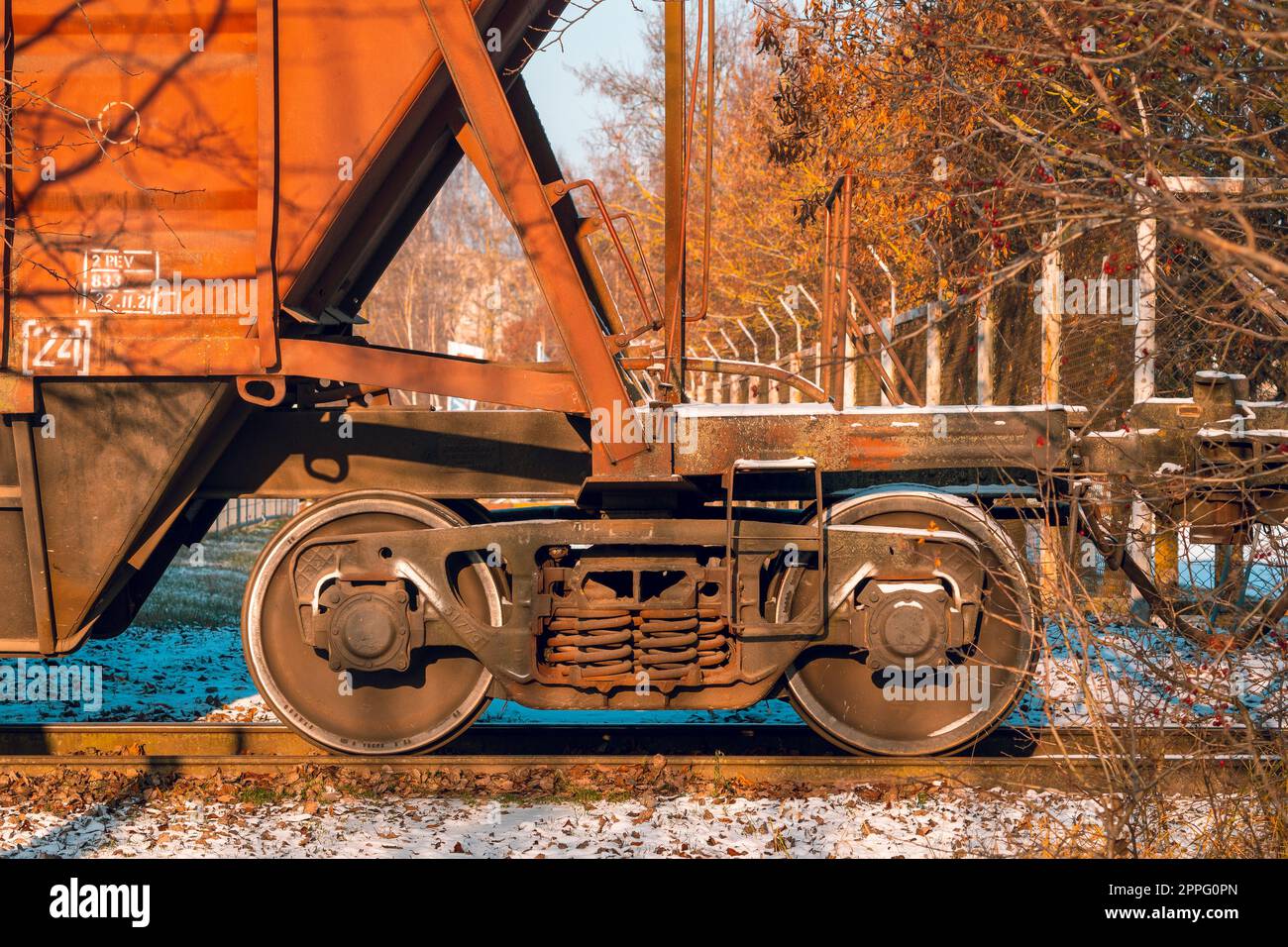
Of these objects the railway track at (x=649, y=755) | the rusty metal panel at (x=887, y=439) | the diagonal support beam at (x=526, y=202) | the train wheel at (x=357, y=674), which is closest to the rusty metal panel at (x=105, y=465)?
the train wheel at (x=357, y=674)

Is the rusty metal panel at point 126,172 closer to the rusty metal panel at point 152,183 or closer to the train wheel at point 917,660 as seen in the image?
the rusty metal panel at point 152,183

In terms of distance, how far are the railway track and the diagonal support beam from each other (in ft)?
5.73

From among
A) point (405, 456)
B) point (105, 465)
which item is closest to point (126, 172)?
point (105, 465)

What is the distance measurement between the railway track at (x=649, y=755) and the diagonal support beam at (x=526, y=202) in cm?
175

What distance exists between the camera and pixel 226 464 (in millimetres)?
6324

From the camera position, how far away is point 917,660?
19.2 ft

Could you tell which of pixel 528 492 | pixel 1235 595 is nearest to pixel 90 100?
pixel 528 492

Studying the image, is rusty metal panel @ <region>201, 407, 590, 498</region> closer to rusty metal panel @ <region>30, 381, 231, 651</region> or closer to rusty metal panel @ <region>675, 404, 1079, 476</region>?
rusty metal panel @ <region>30, 381, 231, 651</region>

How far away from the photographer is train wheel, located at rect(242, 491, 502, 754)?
621 cm

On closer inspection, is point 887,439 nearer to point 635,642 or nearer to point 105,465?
point 635,642

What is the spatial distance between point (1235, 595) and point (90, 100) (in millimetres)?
6199

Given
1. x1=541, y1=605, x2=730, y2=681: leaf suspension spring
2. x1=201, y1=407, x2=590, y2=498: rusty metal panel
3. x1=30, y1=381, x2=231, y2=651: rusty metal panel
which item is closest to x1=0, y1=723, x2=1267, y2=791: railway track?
x1=541, y1=605, x2=730, y2=681: leaf suspension spring
